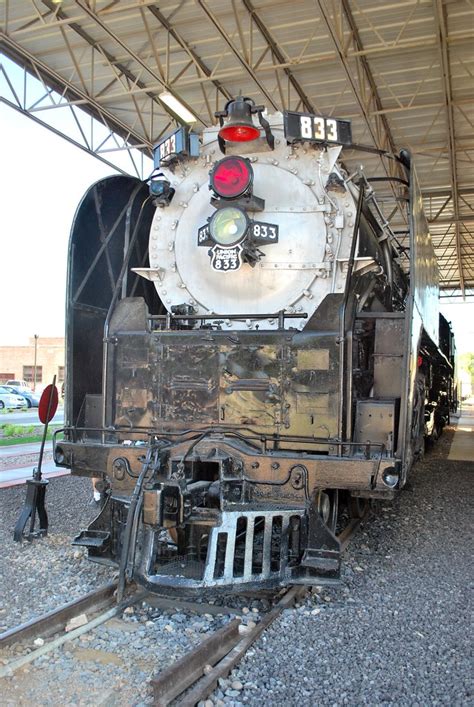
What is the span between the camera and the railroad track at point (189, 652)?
2637mm

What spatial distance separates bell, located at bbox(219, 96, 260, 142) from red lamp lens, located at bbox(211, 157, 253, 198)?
0.76 feet

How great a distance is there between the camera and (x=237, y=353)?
14.1 ft

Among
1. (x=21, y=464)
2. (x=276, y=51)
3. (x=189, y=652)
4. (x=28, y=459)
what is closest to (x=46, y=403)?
(x=189, y=652)

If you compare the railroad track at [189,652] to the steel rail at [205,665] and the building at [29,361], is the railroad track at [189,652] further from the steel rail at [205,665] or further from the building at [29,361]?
the building at [29,361]

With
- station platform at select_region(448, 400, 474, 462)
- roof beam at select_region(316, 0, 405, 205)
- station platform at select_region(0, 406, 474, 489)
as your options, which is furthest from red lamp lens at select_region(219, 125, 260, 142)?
station platform at select_region(448, 400, 474, 462)

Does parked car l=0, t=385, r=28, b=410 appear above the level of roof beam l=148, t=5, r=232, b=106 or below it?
below

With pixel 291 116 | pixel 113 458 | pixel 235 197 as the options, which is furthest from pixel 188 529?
pixel 291 116

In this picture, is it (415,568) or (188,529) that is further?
(415,568)

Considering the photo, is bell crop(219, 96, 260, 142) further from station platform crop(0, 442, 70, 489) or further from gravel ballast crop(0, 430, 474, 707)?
station platform crop(0, 442, 70, 489)

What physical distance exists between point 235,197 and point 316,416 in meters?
1.74

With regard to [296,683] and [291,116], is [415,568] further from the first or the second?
[291,116]

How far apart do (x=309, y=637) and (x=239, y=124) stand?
3528 mm

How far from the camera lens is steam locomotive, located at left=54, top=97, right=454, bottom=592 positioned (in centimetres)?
379

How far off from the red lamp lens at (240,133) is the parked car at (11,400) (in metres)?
20.4
